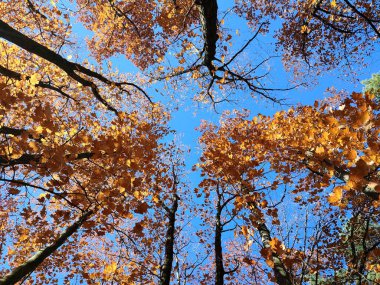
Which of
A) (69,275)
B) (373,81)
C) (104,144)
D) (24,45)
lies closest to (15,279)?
(104,144)

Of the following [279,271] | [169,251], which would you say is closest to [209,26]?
[279,271]

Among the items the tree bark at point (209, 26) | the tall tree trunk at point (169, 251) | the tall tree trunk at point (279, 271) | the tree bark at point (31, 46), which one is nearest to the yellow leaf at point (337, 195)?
the tall tree trunk at point (279, 271)

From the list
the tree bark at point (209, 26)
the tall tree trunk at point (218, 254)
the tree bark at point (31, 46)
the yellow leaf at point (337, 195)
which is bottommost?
the yellow leaf at point (337, 195)

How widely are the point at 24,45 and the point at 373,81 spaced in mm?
20420

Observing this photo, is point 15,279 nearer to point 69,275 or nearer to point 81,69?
point 81,69

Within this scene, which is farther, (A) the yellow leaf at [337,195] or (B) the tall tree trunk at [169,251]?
(B) the tall tree trunk at [169,251]

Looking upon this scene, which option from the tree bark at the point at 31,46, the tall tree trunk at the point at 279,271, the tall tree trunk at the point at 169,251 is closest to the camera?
the tree bark at the point at 31,46

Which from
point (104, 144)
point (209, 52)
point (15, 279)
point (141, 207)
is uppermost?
point (209, 52)

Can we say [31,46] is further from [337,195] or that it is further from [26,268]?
[337,195]

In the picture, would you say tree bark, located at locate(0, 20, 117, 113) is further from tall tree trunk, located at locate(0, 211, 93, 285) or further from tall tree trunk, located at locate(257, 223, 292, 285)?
tall tree trunk, located at locate(257, 223, 292, 285)

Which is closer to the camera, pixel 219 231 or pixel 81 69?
pixel 81 69

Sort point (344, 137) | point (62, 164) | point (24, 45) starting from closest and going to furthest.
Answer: point (62, 164), point (344, 137), point (24, 45)

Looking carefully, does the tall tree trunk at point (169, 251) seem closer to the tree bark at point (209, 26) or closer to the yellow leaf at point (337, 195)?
the tree bark at point (209, 26)

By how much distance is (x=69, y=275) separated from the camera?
1164 centimetres
